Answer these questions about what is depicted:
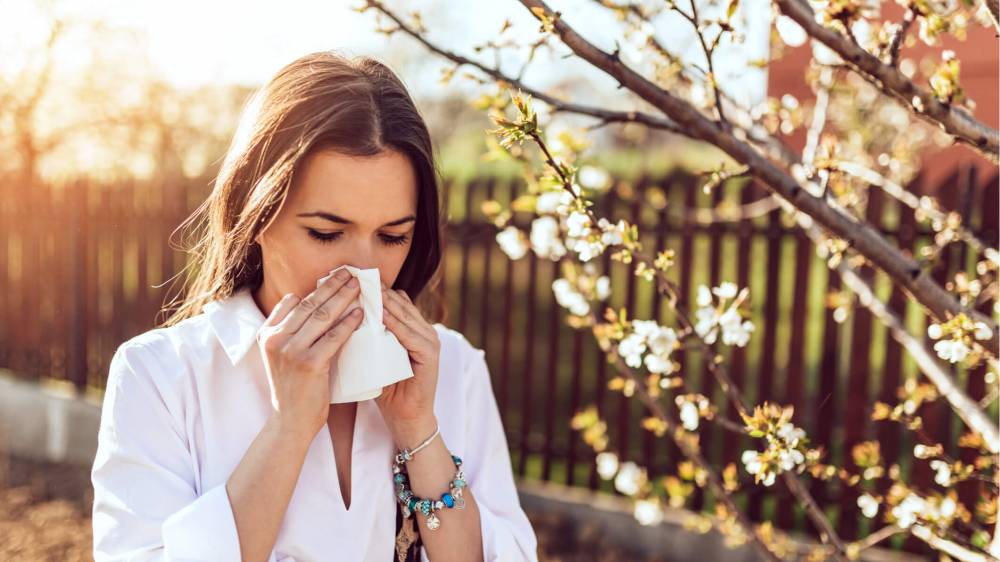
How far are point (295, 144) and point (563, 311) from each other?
3.76 metres

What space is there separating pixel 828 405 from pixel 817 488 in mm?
437

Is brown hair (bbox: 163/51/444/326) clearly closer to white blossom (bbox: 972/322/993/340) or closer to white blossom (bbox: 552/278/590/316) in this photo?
white blossom (bbox: 552/278/590/316)

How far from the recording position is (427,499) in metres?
1.77

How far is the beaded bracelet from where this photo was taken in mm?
1762

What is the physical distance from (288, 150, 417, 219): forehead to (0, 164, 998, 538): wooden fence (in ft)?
2.39

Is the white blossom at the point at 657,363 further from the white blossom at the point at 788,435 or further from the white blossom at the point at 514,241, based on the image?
the white blossom at the point at 514,241

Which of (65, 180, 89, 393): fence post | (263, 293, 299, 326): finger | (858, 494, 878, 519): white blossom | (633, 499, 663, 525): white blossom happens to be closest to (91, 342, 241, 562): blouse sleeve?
(263, 293, 299, 326): finger

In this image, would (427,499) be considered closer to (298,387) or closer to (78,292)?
(298,387)

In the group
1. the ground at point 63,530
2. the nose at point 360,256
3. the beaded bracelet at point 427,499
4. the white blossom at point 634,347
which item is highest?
the nose at point 360,256

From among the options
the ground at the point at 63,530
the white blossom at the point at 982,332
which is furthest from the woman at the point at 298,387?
the ground at the point at 63,530

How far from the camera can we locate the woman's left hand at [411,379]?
1703mm

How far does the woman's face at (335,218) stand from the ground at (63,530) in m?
3.21

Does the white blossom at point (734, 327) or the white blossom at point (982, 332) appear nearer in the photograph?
the white blossom at point (982, 332)

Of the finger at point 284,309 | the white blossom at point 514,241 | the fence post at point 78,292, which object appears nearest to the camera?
the finger at point 284,309
